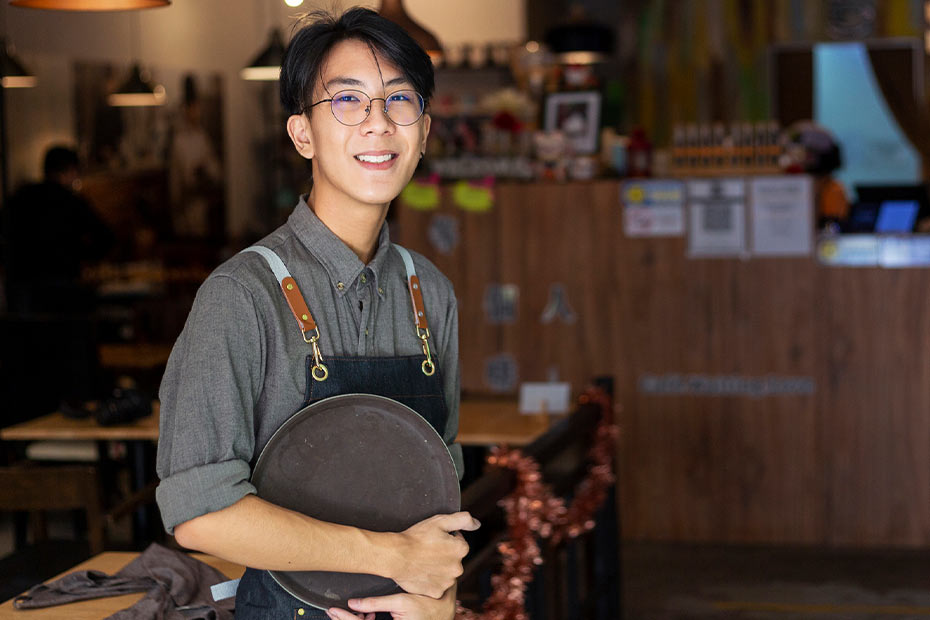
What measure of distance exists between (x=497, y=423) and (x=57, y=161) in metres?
4.21

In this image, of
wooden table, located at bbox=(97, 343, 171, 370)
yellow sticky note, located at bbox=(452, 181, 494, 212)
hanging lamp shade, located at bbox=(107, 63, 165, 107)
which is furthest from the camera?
hanging lamp shade, located at bbox=(107, 63, 165, 107)

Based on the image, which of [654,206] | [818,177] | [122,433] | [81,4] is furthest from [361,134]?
[818,177]

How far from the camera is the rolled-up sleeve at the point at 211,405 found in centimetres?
140

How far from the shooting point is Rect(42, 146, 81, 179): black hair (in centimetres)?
717

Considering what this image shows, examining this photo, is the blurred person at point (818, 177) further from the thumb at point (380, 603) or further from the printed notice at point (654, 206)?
the thumb at point (380, 603)

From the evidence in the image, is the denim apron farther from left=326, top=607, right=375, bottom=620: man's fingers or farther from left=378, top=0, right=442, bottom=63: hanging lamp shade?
left=378, top=0, right=442, bottom=63: hanging lamp shade

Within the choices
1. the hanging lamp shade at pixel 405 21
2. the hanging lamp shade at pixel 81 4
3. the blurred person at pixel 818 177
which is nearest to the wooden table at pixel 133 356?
the hanging lamp shade at pixel 405 21

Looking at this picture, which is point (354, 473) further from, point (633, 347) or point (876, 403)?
point (876, 403)

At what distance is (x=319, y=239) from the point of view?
1613 millimetres

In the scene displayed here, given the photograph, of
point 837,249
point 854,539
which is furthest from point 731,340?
point 854,539

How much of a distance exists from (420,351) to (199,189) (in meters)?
8.04

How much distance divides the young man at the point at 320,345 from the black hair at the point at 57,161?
602 centimetres

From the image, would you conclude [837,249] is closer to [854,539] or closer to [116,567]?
[854,539]

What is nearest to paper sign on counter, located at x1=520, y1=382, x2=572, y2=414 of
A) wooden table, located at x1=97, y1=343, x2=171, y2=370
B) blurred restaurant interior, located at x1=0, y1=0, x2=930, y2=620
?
blurred restaurant interior, located at x1=0, y1=0, x2=930, y2=620
